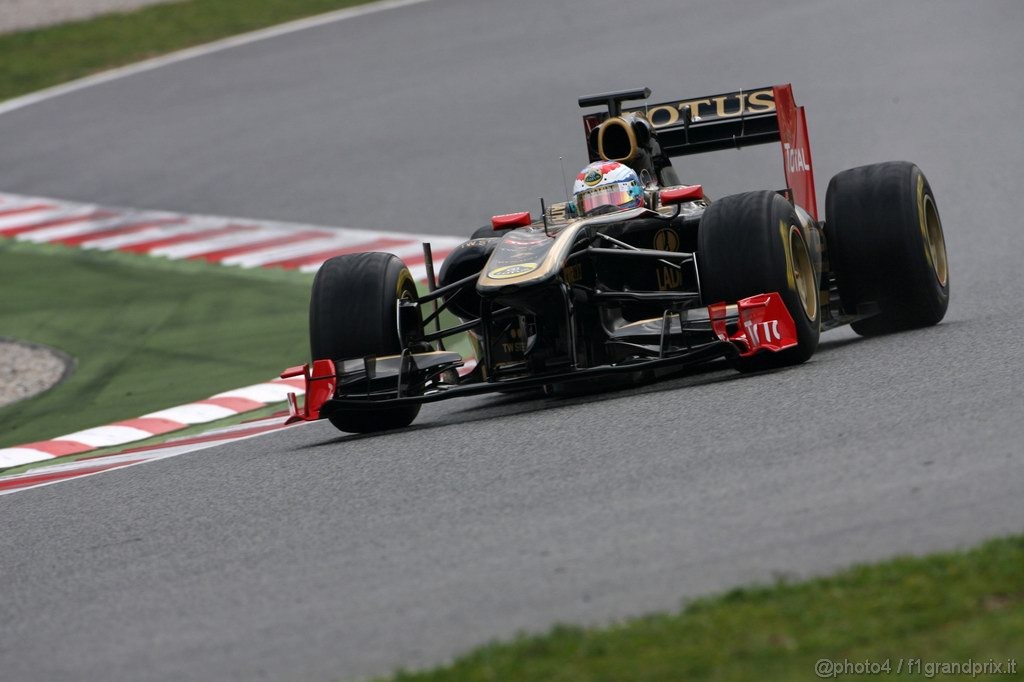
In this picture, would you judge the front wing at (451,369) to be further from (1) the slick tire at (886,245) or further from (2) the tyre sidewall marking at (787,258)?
(1) the slick tire at (886,245)

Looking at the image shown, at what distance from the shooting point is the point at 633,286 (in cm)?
954

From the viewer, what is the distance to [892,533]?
505 centimetres

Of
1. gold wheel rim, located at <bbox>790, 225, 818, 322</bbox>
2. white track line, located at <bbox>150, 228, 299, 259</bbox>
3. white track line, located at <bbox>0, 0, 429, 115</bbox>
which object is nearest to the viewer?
gold wheel rim, located at <bbox>790, 225, 818, 322</bbox>

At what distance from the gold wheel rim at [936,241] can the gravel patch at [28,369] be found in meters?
6.99

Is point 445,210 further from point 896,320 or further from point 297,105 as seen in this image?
point 896,320

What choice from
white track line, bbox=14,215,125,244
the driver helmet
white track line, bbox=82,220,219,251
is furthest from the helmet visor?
white track line, bbox=14,215,125,244

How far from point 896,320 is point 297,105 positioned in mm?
14541

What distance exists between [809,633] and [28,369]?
1044cm

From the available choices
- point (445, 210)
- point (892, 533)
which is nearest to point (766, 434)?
point (892, 533)

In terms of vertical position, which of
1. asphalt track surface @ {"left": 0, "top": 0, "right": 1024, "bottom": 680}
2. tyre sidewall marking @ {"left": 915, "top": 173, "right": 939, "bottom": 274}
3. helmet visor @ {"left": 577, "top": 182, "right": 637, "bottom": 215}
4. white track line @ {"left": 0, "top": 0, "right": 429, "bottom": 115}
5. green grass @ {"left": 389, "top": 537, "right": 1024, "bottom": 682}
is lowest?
asphalt track surface @ {"left": 0, "top": 0, "right": 1024, "bottom": 680}

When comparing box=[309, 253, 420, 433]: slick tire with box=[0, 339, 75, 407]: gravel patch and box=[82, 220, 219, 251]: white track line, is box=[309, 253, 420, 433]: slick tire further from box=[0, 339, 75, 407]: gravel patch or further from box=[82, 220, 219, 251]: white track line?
box=[82, 220, 219, 251]: white track line

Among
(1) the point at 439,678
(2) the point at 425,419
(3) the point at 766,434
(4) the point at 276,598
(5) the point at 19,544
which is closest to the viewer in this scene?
(1) the point at 439,678

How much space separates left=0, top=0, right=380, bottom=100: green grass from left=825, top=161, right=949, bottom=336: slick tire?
18.6 metres

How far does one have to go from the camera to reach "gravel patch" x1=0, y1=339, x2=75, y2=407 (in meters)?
12.9
